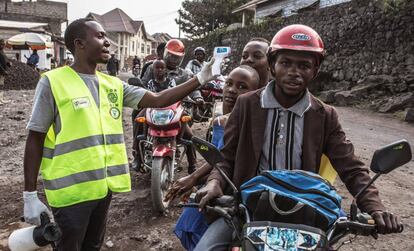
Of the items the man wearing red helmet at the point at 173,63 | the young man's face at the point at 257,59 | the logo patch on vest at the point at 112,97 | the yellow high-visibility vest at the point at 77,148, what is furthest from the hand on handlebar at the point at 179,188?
the man wearing red helmet at the point at 173,63

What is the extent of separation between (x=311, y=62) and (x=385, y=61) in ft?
42.8

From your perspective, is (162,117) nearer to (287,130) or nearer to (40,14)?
(287,130)

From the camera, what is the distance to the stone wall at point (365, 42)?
522 inches

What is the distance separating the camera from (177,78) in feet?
19.7

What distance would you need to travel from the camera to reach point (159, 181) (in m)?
4.45

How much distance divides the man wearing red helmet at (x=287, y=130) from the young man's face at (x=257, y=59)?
1652mm

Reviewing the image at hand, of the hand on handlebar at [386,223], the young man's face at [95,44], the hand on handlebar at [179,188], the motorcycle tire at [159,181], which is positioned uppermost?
the young man's face at [95,44]

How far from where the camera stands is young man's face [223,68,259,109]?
349cm

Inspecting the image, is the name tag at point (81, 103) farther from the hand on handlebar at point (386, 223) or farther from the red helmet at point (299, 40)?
the hand on handlebar at point (386, 223)

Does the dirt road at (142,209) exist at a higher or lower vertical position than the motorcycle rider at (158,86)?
lower

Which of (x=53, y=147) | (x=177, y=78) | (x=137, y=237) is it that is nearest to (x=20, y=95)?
(x=177, y=78)

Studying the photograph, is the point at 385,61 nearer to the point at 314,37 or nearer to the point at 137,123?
the point at 137,123

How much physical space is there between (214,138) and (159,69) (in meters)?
2.57

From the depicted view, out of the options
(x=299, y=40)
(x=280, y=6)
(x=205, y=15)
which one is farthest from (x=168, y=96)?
(x=205, y=15)
